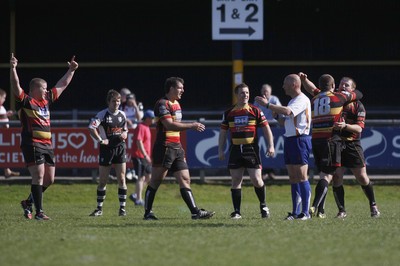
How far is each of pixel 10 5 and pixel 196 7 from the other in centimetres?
593

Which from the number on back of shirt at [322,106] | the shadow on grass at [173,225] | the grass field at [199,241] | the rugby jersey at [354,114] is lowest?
the shadow on grass at [173,225]

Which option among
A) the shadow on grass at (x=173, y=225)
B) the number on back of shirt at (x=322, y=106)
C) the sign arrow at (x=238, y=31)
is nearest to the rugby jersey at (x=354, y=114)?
the number on back of shirt at (x=322, y=106)

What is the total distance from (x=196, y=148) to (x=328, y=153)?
807cm

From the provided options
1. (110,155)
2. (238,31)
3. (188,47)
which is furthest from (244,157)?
(188,47)

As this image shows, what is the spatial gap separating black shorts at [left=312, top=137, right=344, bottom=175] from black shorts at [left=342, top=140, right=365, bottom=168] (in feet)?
1.74

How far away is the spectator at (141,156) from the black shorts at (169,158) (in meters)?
4.92

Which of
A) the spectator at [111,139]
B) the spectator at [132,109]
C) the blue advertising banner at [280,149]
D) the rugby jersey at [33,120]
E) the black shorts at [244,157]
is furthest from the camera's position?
the spectator at [132,109]

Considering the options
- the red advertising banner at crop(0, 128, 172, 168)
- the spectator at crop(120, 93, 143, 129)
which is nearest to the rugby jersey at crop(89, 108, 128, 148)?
the red advertising banner at crop(0, 128, 172, 168)

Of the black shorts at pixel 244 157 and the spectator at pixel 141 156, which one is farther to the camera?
the spectator at pixel 141 156

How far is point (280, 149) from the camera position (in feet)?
68.3

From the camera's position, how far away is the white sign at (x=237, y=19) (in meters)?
22.9

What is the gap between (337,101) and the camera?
519 inches

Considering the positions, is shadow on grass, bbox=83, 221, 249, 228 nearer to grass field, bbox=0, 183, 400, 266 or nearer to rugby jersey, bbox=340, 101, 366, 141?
grass field, bbox=0, 183, 400, 266

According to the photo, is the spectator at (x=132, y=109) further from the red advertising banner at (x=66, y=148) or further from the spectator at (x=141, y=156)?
the spectator at (x=141, y=156)
